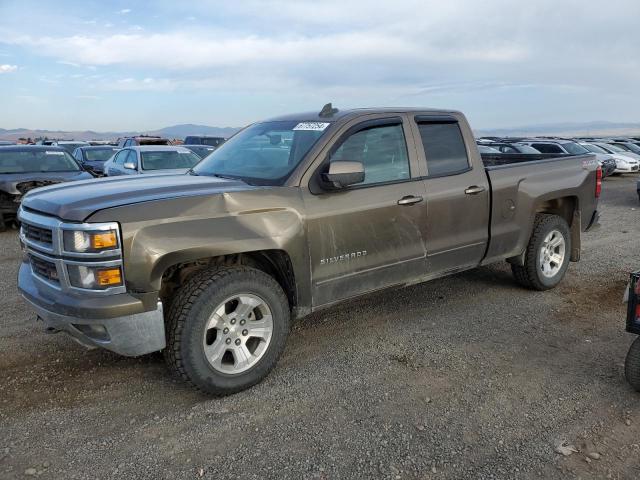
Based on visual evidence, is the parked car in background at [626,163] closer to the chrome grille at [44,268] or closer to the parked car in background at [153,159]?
the parked car in background at [153,159]

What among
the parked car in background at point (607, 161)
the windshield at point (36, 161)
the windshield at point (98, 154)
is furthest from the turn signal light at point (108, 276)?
the parked car in background at point (607, 161)

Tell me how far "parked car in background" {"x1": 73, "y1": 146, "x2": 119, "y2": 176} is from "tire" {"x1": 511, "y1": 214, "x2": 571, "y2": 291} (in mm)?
15175

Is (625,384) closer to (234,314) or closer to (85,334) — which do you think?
(234,314)

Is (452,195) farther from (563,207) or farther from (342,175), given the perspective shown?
(563,207)

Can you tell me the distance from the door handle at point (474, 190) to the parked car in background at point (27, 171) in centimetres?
778

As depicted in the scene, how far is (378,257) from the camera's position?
13.3ft

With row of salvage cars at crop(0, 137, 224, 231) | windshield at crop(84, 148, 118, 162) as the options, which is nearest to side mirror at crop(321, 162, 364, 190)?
row of salvage cars at crop(0, 137, 224, 231)

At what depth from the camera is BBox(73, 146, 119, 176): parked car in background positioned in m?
17.5

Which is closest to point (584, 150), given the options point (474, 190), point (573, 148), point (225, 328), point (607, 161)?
point (573, 148)

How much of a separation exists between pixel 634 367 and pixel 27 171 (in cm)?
1016

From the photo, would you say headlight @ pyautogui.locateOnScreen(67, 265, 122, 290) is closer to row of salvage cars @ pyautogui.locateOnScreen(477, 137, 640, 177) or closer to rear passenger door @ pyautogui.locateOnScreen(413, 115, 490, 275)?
rear passenger door @ pyautogui.locateOnScreen(413, 115, 490, 275)

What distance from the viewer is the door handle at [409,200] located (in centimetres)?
412

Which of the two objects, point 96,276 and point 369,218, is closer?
point 96,276

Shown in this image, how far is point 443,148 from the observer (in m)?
4.62
